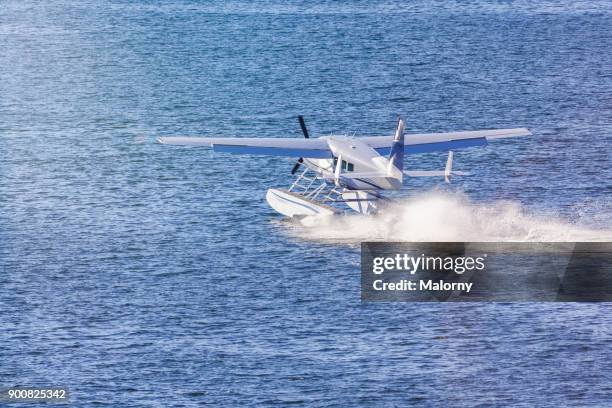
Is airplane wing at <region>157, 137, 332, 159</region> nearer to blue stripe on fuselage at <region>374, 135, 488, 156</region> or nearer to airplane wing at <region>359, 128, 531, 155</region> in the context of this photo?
airplane wing at <region>359, 128, 531, 155</region>

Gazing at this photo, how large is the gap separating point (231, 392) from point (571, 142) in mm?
58069

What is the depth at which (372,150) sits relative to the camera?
8762 cm

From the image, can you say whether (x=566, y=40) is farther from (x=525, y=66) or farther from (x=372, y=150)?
(x=372, y=150)

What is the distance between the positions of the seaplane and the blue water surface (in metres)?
2.42

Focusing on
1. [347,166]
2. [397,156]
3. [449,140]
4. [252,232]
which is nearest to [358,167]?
[347,166]

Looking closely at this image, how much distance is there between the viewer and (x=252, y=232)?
91312 millimetres

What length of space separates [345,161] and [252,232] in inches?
314

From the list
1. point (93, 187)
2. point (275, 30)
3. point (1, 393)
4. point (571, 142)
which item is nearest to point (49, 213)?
point (93, 187)

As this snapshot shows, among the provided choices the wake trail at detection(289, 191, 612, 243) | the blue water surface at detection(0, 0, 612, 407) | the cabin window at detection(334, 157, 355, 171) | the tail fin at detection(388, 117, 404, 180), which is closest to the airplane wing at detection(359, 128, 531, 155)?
the wake trail at detection(289, 191, 612, 243)

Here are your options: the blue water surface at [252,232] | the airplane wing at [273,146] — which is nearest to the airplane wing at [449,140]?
the airplane wing at [273,146]

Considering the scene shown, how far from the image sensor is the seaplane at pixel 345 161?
8369 centimetres

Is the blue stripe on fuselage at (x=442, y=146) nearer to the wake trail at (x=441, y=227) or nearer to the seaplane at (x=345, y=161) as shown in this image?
the seaplane at (x=345, y=161)

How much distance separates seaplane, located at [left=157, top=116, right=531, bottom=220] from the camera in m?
83.7

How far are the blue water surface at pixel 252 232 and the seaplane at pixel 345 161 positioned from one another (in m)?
2.42
